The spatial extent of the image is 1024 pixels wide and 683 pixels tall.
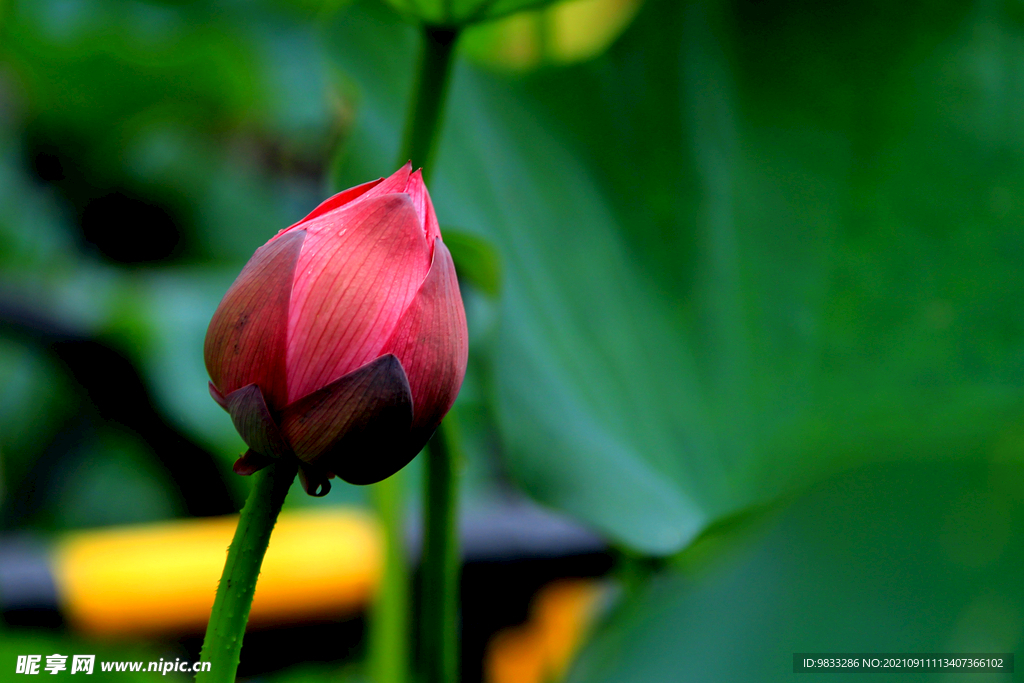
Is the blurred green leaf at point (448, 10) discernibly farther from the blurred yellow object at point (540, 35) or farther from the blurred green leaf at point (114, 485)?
the blurred green leaf at point (114, 485)

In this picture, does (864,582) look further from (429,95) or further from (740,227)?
(740,227)

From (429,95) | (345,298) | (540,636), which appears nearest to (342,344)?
(345,298)

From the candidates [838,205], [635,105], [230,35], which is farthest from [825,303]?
[230,35]

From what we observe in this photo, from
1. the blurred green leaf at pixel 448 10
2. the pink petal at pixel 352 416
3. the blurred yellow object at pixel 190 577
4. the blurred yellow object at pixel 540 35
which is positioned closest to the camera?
the pink petal at pixel 352 416

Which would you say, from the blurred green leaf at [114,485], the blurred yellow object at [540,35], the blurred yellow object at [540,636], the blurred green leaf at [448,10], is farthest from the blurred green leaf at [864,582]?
the blurred green leaf at [114,485]

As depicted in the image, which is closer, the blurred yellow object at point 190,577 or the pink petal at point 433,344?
the pink petal at point 433,344

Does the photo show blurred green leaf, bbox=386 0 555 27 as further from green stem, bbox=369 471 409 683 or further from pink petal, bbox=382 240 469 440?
green stem, bbox=369 471 409 683
